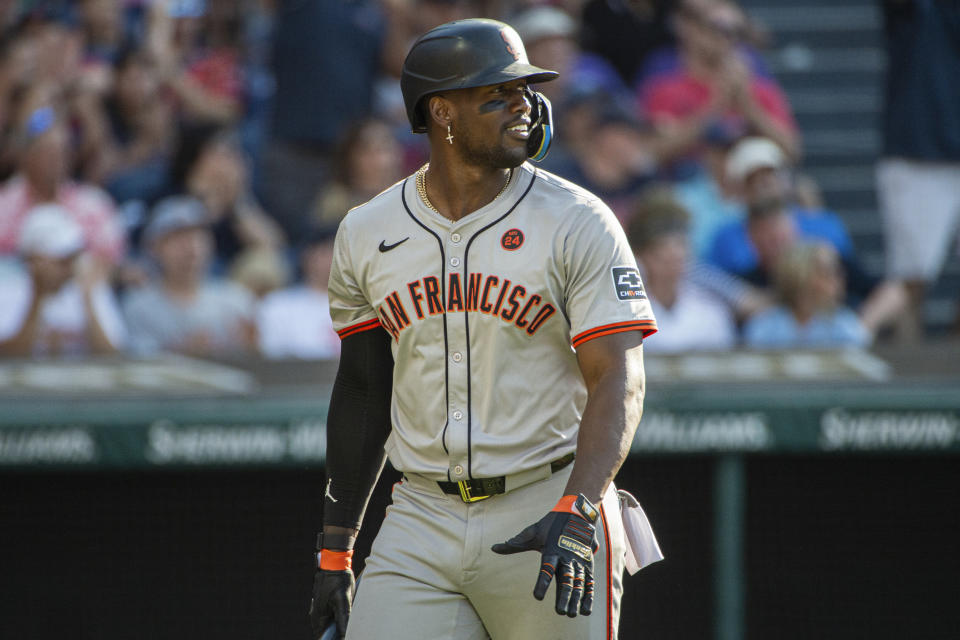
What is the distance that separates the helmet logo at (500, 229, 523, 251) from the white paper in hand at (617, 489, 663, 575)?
557mm

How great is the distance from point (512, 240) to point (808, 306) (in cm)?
325

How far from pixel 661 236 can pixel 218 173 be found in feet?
7.49

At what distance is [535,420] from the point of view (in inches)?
97.0

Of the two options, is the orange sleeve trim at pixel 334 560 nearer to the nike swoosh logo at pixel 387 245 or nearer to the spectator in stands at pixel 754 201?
the nike swoosh logo at pixel 387 245

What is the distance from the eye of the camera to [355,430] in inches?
109

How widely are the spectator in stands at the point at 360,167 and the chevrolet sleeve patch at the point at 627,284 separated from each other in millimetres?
3754

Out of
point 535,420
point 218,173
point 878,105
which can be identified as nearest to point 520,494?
point 535,420

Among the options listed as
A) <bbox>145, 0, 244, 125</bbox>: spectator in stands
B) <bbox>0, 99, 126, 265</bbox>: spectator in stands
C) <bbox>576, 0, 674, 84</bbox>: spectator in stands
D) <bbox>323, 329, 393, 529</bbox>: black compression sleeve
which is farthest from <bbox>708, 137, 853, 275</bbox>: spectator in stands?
<bbox>323, 329, 393, 529</bbox>: black compression sleeve

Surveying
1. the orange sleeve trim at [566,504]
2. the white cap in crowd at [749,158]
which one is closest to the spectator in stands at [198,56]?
the white cap in crowd at [749,158]

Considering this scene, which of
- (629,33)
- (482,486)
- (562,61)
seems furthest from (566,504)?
(629,33)

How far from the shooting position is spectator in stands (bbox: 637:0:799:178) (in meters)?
6.77

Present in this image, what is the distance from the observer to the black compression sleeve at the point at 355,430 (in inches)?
108

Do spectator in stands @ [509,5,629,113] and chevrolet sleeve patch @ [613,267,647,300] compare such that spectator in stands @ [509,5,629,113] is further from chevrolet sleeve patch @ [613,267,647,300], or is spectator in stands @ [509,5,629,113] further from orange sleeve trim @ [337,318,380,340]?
chevrolet sleeve patch @ [613,267,647,300]

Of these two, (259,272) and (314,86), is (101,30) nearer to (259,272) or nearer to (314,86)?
(314,86)
